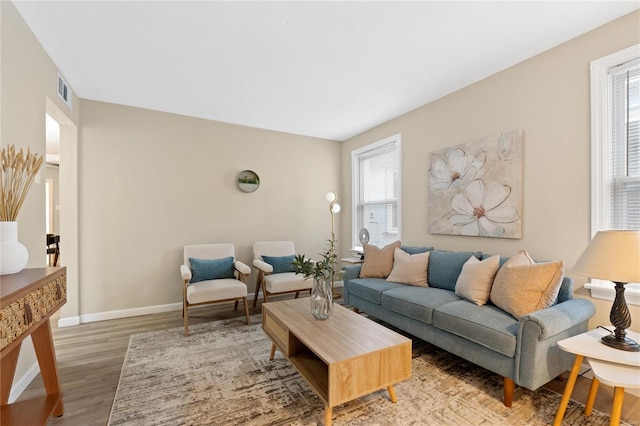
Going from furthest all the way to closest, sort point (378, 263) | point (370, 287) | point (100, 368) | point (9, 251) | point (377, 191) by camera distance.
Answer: point (377, 191) < point (378, 263) < point (370, 287) < point (100, 368) < point (9, 251)

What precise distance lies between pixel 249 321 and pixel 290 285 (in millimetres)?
602

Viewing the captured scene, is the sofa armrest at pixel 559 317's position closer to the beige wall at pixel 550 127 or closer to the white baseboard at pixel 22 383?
the beige wall at pixel 550 127

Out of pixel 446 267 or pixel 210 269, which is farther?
pixel 210 269

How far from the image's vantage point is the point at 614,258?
1543mm

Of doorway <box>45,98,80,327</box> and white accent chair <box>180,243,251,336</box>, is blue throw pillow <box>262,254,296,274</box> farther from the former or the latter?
doorway <box>45,98,80,327</box>

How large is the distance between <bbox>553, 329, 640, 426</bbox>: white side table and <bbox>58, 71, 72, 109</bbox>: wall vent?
14.5 feet

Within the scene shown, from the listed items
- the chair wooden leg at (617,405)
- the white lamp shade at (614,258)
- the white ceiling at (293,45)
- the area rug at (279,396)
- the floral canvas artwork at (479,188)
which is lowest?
the area rug at (279,396)

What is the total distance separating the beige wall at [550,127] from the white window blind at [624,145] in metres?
0.13

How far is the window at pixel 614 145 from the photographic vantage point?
1999mm

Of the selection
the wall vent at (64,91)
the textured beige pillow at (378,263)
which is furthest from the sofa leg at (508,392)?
the wall vent at (64,91)

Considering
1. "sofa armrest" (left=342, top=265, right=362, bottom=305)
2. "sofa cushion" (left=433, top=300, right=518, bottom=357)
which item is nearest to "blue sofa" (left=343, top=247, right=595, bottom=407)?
"sofa cushion" (left=433, top=300, right=518, bottom=357)

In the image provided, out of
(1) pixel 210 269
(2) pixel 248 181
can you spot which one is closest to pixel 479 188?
(2) pixel 248 181

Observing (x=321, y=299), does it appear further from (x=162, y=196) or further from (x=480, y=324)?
(x=162, y=196)

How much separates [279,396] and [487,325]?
147cm
